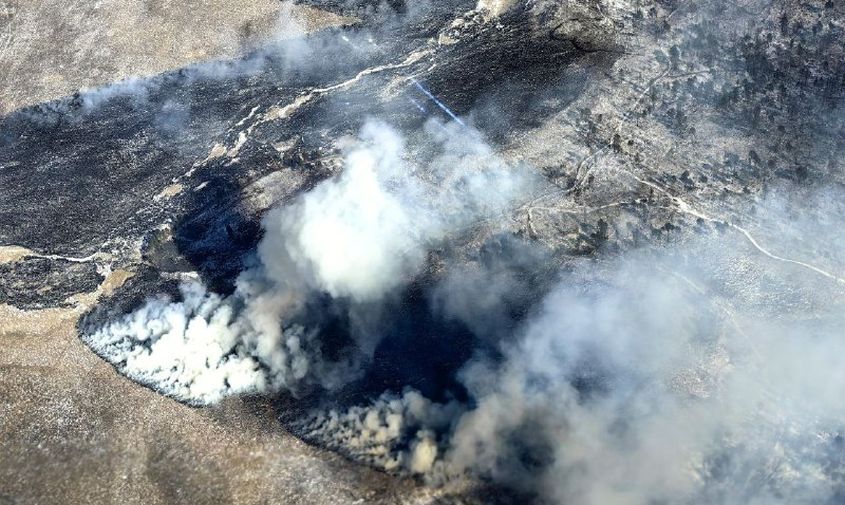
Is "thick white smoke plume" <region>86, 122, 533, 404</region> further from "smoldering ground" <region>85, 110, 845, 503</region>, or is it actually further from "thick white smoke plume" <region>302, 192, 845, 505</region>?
"thick white smoke plume" <region>302, 192, 845, 505</region>

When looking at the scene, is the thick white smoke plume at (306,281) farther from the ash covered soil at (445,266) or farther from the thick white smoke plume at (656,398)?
the thick white smoke plume at (656,398)

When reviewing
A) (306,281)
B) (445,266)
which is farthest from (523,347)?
(306,281)

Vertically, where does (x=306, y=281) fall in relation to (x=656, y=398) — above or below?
above

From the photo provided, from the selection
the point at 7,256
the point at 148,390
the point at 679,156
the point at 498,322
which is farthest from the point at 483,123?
the point at 7,256

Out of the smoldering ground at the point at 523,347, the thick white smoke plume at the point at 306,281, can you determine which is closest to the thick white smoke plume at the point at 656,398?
the smoldering ground at the point at 523,347

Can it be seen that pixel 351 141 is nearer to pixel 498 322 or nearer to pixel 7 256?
pixel 498 322

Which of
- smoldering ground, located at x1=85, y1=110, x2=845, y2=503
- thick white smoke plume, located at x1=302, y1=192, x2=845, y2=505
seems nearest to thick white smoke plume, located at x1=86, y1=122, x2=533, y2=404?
smoldering ground, located at x1=85, y1=110, x2=845, y2=503

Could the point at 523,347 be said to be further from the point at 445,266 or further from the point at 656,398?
the point at 445,266
